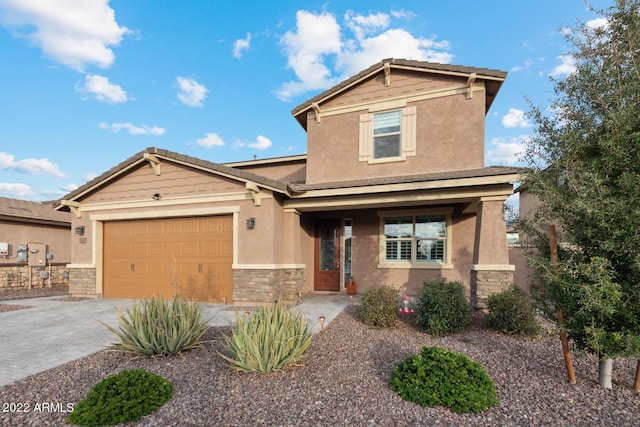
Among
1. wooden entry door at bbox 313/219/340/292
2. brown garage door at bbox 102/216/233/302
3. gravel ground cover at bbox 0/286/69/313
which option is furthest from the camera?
wooden entry door at bbox 313/219/340/292

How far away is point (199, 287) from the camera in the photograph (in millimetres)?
9109

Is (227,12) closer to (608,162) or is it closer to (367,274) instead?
(367,274)

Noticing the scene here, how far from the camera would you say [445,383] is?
3.40m

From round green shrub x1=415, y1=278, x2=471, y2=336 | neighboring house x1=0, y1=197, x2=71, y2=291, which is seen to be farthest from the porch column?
neighboring house x1=0, y1=197, x2=71, y2=291

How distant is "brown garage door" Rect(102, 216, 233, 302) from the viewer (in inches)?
352

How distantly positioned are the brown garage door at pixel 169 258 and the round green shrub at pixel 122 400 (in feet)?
17.6

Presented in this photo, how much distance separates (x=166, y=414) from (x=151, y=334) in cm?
163

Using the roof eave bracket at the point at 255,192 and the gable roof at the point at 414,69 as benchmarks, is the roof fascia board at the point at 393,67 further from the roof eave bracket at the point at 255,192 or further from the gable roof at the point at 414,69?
the roof eave bracket at the point at 255,192

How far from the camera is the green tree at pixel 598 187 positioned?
3.23 m

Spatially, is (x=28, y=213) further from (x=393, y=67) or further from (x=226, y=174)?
(x=393, y=67)

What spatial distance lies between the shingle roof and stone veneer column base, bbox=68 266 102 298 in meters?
8.05

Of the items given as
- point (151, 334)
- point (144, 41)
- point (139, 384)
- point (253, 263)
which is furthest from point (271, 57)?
point (139, 384)

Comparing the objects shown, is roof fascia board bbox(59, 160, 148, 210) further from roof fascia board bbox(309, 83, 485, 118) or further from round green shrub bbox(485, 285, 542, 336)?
round green shrub bbox(485, 285, 542, 336)

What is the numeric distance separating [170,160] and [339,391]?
26.0 feet
